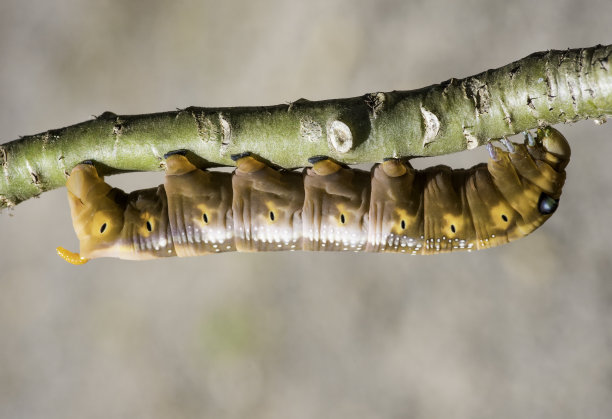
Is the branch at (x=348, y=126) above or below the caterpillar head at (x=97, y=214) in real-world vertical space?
above

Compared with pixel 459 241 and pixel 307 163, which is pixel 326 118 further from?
pixel 459 241

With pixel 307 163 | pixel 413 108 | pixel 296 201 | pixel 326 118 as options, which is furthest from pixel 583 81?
pixel 296 201

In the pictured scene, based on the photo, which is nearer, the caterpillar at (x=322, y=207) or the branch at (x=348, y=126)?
the branch at (x=348, y=126)

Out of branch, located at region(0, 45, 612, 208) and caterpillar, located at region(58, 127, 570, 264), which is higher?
branch, located at region(0, 45, 612, 208)

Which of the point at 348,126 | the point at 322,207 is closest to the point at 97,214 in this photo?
the point at 322,207

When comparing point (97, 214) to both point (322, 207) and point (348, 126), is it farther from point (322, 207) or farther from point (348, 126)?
point (348, 126)
